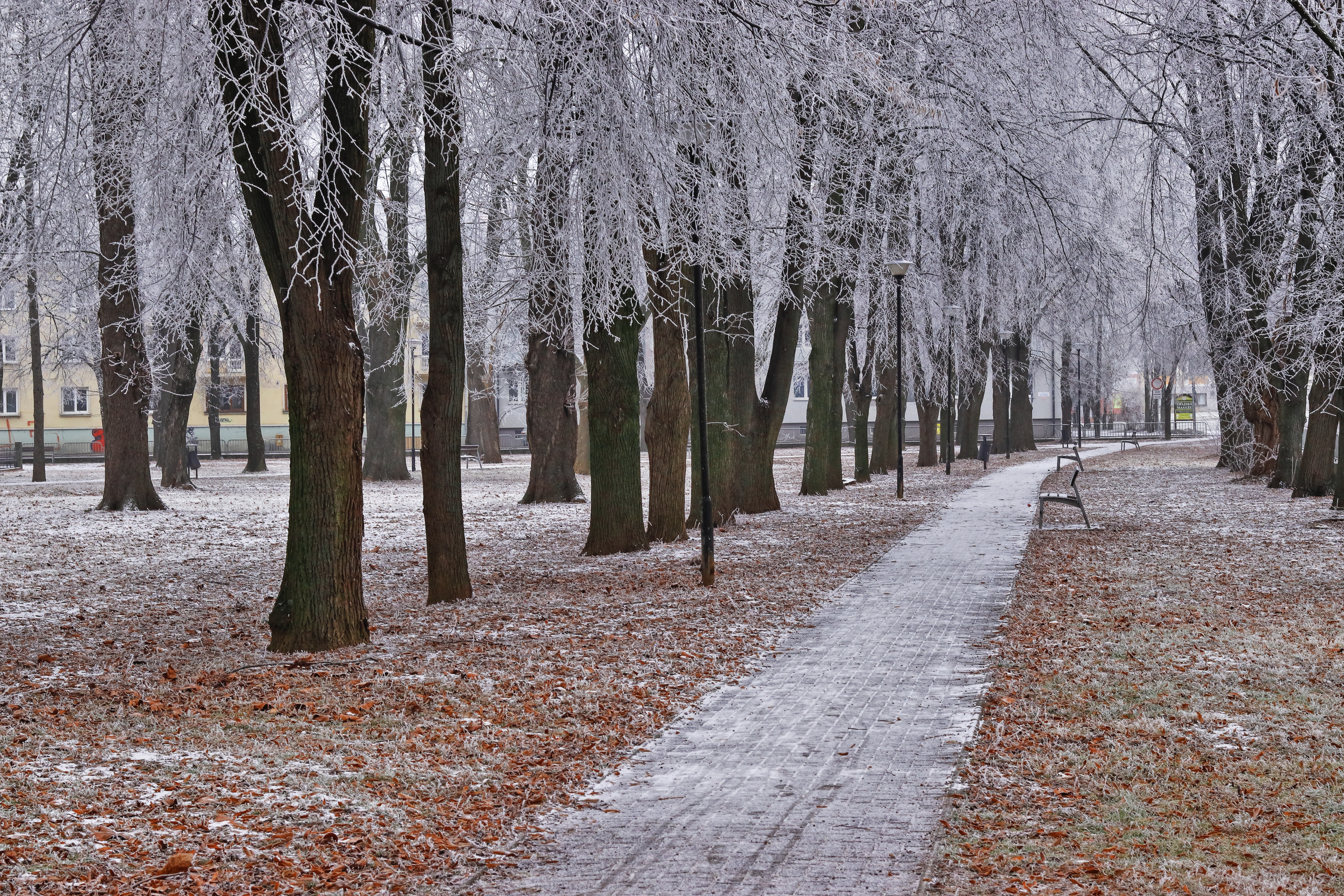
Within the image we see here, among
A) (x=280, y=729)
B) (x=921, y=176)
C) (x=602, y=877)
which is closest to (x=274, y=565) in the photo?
(x=280, y=729)

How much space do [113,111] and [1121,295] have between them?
24.1m

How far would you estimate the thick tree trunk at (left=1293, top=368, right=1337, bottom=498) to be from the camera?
829 inches

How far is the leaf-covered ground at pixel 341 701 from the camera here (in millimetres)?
5035

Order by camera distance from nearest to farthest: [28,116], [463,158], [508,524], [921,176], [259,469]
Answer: [28,116]
[463,158]
[508,524]
[921,176]
[259,469]

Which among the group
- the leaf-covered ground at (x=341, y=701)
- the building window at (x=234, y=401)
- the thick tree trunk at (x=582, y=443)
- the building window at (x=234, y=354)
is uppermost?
the building window at (x=234, y=354)

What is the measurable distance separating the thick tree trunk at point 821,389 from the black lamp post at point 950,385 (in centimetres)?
480

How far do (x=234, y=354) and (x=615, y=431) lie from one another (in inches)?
1268

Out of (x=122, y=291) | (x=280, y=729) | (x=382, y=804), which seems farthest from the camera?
(x=122, y=291)

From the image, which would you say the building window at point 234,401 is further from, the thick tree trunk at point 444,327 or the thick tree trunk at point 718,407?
the thick tree trunk at point 444,327

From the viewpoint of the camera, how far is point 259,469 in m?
39.5

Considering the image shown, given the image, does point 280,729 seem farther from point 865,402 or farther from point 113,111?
point 865,402

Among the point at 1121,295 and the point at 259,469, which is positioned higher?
the point at 1121,295

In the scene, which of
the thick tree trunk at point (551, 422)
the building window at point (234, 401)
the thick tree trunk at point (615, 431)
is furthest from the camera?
the building window at point (234, 401)

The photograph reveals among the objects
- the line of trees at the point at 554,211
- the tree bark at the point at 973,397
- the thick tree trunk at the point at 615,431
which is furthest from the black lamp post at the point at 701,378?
the tree bark at the point at 973,397
